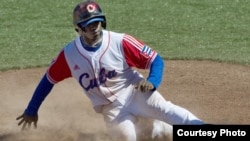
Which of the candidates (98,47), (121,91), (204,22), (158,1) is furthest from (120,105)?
(158,1)

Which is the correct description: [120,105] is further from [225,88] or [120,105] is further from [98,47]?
[225,88]

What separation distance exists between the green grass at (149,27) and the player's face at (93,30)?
381 cm

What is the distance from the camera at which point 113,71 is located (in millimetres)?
6977

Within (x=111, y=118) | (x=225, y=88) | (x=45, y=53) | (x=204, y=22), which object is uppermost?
(x=204, y=22)

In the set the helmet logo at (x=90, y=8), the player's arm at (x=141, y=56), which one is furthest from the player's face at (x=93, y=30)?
the player's arm at (x=141, y=56)

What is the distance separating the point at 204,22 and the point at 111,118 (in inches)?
234

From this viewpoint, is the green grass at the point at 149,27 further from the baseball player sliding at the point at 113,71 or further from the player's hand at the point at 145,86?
the player's hand at the point at 145,86

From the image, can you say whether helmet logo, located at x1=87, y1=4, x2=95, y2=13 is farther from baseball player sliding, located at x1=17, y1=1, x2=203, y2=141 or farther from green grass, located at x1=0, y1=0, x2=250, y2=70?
green grass, located at x1=0, y1=0, x2=250, y2=70

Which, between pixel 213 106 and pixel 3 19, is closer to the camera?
pixel 213 106

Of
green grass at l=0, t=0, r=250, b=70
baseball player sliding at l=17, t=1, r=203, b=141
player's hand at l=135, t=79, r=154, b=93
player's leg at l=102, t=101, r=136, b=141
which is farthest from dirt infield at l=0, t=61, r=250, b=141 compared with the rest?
player's hand at l=135, t=79, r=154, b=93

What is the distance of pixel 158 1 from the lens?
46.2 feet

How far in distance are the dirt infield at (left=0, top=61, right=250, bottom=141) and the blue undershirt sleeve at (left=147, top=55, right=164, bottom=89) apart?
133 centimetres

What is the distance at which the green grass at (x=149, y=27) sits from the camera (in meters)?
11.0

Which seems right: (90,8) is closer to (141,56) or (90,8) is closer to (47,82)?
(141,56)
